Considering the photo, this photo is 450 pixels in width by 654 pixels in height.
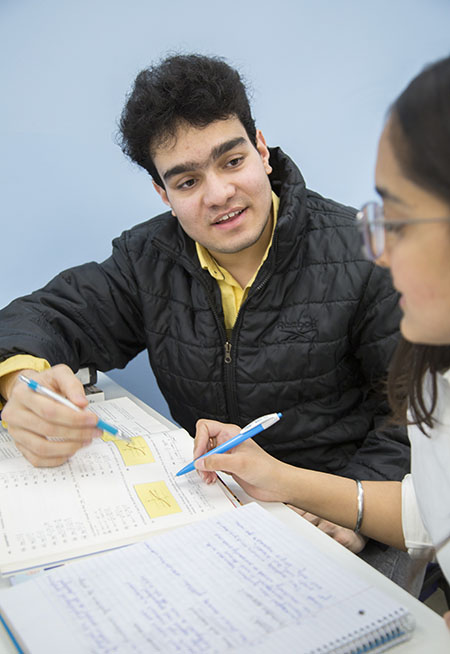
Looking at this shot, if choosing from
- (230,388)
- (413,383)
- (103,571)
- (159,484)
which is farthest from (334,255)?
(103,571)

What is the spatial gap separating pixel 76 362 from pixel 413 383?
0.81 m

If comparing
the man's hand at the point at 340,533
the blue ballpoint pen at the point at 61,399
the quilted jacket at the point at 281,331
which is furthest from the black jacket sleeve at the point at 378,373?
the blue ballpoint pen at the point at 61,399

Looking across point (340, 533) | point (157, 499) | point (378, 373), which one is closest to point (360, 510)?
point (340, 533)

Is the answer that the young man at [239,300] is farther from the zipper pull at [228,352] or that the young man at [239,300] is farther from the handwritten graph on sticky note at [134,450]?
the handwritten graph on sticky note at [134,450]

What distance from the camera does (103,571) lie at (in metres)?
0.60

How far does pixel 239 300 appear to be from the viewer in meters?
1.32

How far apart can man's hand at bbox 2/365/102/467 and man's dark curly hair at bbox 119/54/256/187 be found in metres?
0.60

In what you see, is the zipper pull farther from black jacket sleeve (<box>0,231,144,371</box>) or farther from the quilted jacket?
black jacket sleeve (<box>0,231,144,371</box>)

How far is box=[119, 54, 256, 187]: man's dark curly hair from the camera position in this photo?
3.83 ft

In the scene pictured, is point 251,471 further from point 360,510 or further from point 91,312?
point 91,312

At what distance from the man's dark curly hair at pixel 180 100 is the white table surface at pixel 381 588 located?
0.72 meters

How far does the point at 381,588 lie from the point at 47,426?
0.51 metres

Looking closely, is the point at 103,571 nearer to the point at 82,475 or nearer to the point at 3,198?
the point at 82,475

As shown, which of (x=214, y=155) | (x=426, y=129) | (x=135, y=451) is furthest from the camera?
Result: (x=214, y=155)
